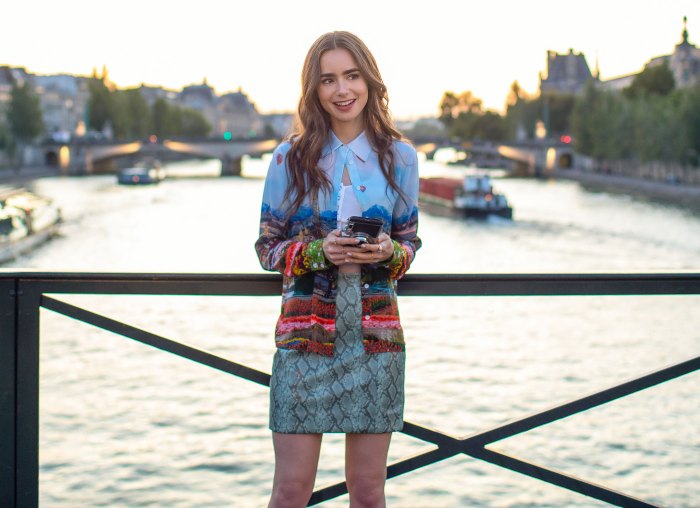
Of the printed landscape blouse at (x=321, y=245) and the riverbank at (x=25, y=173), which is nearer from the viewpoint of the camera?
the printed landscape blouse at (x=321, y=245)

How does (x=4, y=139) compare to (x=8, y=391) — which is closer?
(x=8, y=391)

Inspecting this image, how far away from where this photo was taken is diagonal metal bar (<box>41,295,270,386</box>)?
7.80 feet

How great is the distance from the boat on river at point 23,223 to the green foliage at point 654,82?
1643 inches

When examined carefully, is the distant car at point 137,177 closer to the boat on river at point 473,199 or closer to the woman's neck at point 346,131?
the boat on river at point 473,199

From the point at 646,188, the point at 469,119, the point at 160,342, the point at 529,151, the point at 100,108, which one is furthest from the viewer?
the point at 469,119

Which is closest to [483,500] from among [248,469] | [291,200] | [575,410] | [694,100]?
[248,469]

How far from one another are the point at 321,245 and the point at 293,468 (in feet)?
1.45

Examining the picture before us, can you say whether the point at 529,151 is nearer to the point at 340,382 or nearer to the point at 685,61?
the point at 685,61

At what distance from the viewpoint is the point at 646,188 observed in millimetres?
44219

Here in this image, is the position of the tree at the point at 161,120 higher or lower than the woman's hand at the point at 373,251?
higher

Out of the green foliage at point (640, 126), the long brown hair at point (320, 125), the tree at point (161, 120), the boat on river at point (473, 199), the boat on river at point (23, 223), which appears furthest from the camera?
the tree at point (161, 120)

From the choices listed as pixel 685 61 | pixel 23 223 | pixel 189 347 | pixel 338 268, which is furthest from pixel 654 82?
pixel 338 268

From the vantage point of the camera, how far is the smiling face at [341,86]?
2094mm

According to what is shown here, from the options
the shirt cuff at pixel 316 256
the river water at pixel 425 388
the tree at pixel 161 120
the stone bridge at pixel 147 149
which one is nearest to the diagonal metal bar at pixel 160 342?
the river water at pixel 425 388
